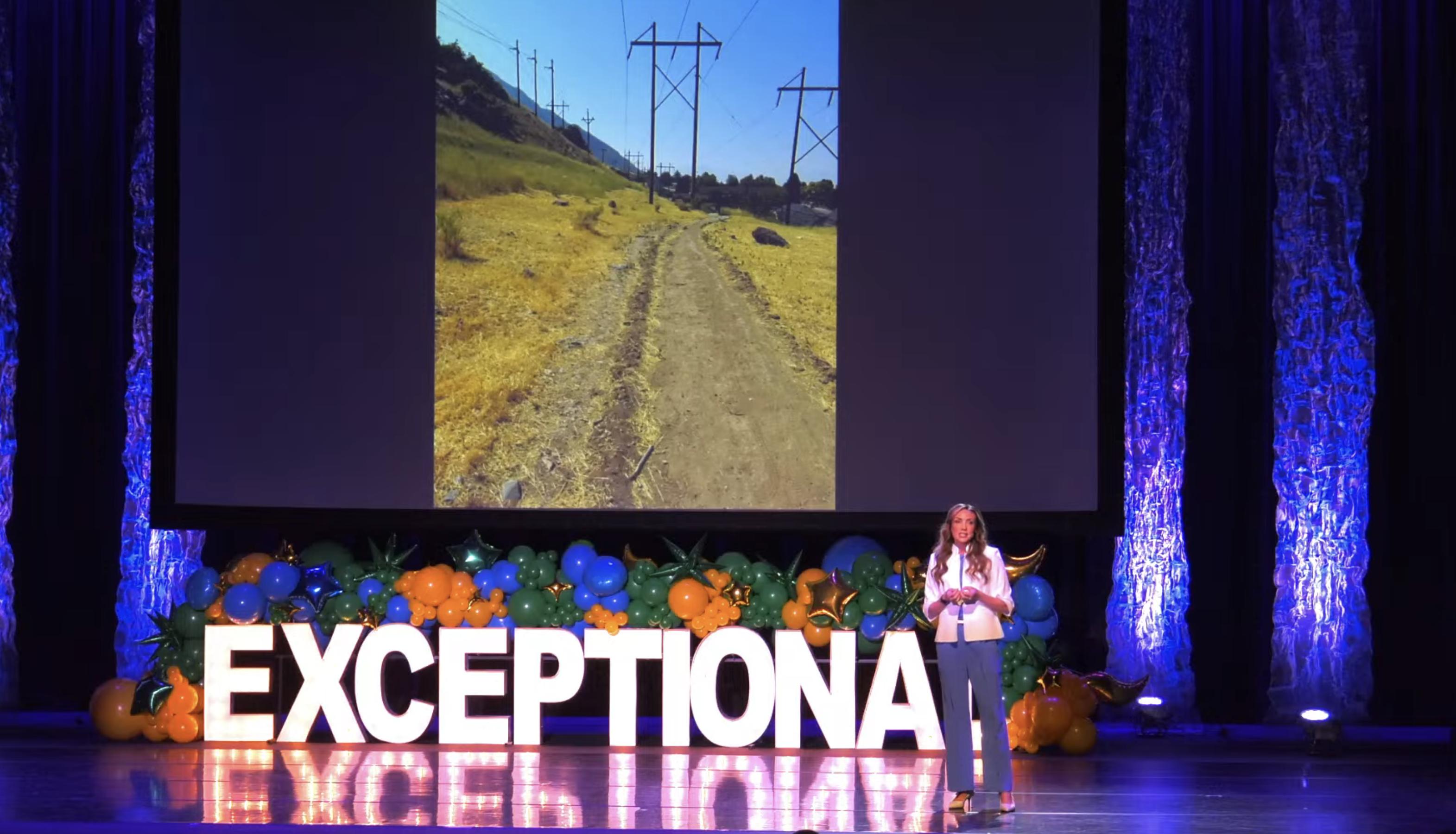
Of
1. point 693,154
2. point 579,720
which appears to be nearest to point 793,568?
point 579,720

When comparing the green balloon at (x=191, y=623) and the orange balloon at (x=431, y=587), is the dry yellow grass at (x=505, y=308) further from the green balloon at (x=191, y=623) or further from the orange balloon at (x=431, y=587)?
the green balloon at (x=191, y=623)

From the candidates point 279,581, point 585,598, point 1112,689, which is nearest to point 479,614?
point 585,598

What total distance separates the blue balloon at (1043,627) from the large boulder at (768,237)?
214cm

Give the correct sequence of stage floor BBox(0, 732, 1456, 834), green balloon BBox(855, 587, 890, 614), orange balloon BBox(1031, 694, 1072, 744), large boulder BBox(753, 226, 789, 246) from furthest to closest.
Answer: large boulder BBox(753, 226, 789, 246), green balloon BBox(855, 587, 890, 614), orange balloon BBox(1031, 694, 1072, 744), stage floor BBox(0, 732, 1456, 834)

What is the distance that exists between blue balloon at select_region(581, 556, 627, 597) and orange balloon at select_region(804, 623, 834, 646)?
0.88 meters

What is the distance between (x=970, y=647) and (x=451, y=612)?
2.55 m

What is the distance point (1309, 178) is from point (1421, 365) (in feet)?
3.51

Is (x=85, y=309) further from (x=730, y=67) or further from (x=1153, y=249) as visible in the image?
(x=1153, y=249)

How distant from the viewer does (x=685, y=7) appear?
7188mm

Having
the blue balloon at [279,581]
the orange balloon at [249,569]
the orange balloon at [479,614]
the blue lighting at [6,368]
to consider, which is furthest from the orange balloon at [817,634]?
the blue lighting at [6,368]

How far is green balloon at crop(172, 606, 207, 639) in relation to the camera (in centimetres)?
702

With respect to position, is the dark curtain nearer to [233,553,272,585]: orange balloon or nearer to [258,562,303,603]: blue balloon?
[233,553,272,585]: orange balloon

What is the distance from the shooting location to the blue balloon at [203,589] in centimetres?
705

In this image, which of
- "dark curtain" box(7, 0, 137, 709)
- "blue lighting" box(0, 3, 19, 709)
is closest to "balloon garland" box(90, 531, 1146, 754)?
"dark curtain" box(7, 0, 137, 709)
